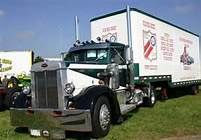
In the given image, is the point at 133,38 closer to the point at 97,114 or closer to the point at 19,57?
the point at 97,114

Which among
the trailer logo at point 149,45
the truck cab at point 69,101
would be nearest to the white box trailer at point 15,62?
the trailer logo at point 149,45

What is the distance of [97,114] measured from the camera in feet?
32.0

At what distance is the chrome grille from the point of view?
32.8 ft

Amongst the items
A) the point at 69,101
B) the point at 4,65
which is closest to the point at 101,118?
the point at 69,101

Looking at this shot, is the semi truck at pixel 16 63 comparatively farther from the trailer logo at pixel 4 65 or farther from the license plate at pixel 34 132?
→ the license plate at pixel 34 132

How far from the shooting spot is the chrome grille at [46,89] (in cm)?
998

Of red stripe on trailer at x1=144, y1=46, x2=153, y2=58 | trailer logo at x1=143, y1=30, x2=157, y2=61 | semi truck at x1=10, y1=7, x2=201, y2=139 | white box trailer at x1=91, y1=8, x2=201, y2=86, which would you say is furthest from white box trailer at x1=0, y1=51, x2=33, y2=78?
red stripe on trailer at x1=144, y1=46, x2=153, y2=58

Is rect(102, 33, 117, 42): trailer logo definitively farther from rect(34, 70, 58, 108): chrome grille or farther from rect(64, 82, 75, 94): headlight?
rect(64, 82, 75, 94): headlight

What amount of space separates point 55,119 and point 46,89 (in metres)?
0.95

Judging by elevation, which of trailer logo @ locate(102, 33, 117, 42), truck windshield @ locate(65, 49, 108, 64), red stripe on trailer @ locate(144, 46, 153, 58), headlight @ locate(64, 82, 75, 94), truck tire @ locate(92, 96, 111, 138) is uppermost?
trailer logo @ locate(102, 33, 117, 42)

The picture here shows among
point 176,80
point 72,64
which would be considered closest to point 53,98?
point 72,64

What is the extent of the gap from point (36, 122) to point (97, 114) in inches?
60.0

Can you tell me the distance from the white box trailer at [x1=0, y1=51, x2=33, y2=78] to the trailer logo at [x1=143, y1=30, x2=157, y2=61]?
12016 millimetres

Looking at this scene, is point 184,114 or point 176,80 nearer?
point 184,114
